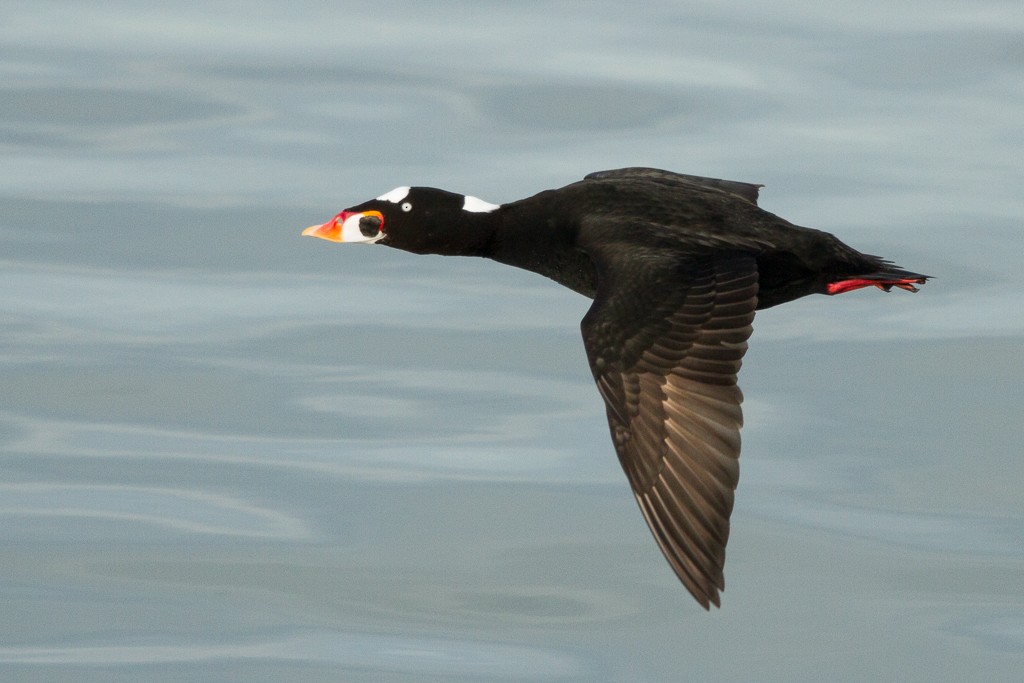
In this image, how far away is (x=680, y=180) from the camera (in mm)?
9602

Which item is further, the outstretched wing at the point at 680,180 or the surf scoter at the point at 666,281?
the outstretched wing at the point at 680,180

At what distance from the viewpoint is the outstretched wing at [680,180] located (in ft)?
31.3

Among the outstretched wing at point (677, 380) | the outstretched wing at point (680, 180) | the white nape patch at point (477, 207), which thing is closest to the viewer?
the outstretched wing at point (677, 380)

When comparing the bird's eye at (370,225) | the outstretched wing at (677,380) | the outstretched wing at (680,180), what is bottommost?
the outstretched wing at (677,380)

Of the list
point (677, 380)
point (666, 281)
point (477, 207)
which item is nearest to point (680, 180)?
point (477, 207)

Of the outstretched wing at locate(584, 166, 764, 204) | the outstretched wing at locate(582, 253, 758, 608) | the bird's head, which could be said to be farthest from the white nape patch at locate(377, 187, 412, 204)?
the outstretched wing at locate(582, 253, 758, 608)

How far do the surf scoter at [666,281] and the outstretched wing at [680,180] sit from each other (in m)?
0.03

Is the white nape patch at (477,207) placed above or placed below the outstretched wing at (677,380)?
above

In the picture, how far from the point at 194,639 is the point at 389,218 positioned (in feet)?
6.58

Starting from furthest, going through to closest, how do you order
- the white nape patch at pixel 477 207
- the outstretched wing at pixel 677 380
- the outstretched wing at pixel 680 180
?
the white nape patch at pixel 477 207, the outstretched wing at pixel 680 180, the outstretched wing at pixel 677 380

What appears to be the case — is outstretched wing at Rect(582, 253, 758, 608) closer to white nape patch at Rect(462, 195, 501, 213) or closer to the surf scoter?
the surf scoter

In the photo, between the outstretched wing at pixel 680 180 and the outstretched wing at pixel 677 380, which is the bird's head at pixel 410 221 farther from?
the outstretched wing at pixel 677 380

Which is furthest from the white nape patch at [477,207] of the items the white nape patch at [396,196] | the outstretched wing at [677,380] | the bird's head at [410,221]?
the outstretched wing at [677,380]

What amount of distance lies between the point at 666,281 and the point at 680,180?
50.3 inches
